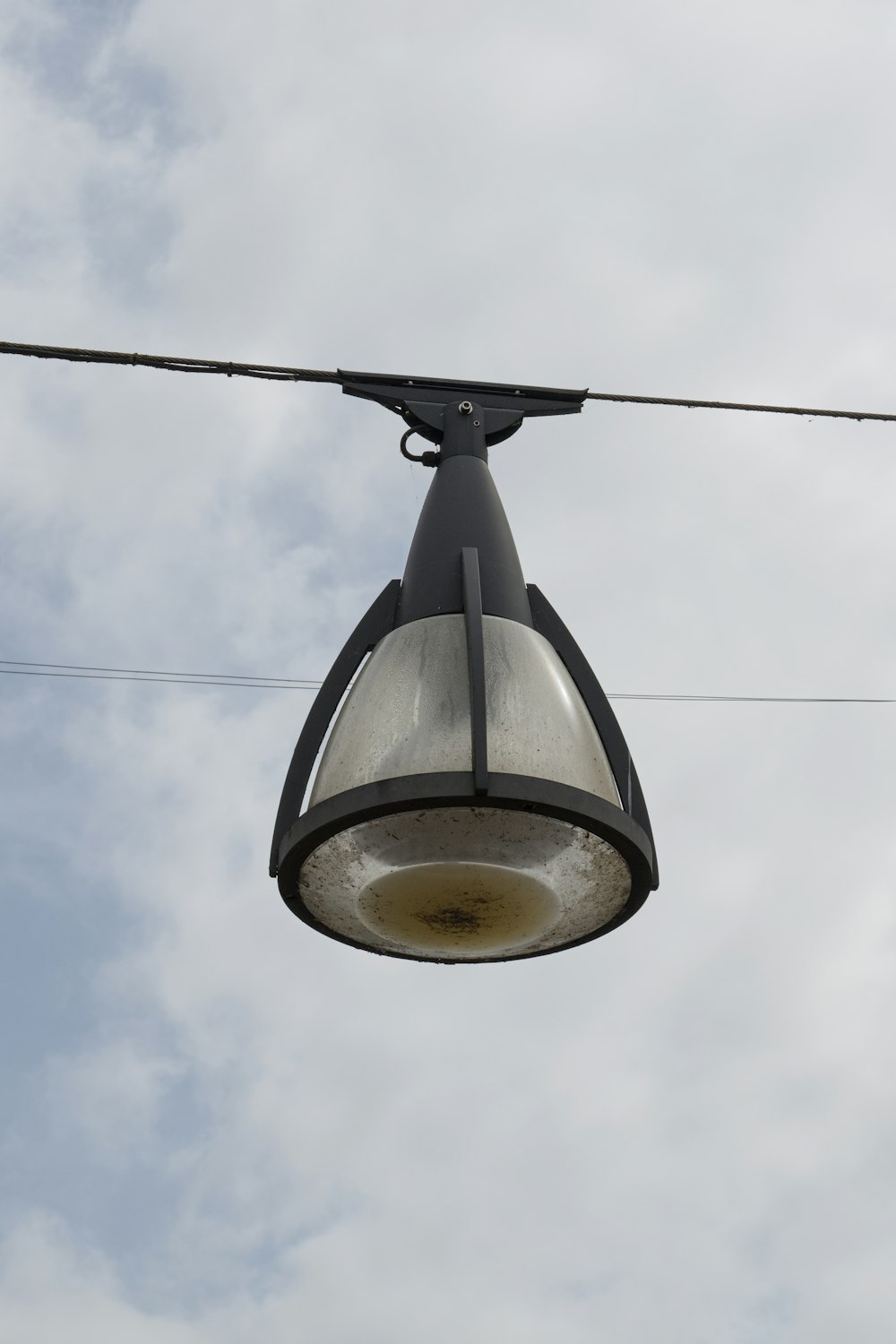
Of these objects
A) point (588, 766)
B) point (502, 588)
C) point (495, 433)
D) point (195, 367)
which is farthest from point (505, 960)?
point (195, 367)

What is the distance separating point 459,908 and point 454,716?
1.39 ft

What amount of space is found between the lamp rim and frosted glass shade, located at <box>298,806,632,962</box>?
21 millimetres

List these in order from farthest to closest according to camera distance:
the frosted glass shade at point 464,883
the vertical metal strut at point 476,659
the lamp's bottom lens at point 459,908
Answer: the lamp's bottom lens at point 459,908 < the frosted glass shade at point 464,883 < the vertical metal strut at point 476,659

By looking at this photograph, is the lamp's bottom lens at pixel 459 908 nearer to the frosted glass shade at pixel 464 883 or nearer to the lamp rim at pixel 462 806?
the frosted glass shade at pixel 464 883

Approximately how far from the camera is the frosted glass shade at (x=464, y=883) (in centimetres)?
313

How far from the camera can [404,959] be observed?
357 centimetres

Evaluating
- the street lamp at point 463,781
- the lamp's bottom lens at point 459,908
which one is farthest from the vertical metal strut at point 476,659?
the lamp's bottom lens at point 459,908

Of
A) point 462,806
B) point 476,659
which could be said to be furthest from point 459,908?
point 476,659

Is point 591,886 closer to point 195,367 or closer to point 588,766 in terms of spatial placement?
point 588,766

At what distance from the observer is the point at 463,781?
118 inches

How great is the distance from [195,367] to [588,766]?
144 centimetres

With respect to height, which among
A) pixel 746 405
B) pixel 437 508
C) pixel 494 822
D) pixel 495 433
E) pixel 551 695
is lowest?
pixel 494 822

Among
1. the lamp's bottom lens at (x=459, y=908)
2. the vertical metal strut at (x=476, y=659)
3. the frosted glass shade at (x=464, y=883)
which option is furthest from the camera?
the lamp's bottom lens at (x=459, y=908)

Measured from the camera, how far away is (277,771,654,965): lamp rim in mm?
3012
